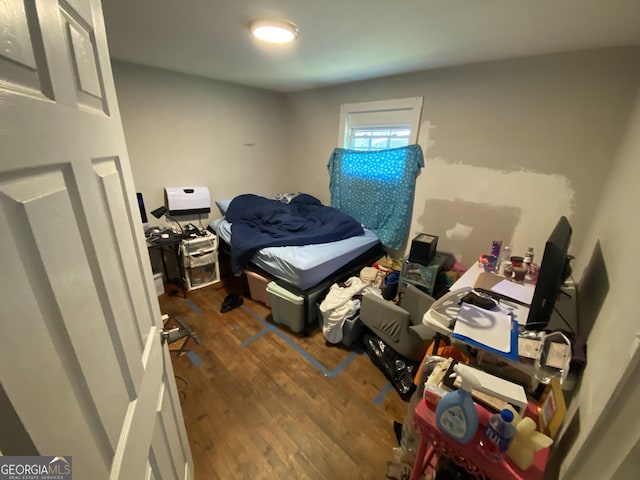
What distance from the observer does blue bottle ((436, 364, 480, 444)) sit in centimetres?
82

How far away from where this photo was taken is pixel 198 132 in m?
3.03

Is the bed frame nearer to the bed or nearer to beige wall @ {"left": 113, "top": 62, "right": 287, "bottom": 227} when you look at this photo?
the bed

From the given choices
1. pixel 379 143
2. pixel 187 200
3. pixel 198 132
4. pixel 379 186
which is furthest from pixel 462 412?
pixel 198 132

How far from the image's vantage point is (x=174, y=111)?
9.23 feet

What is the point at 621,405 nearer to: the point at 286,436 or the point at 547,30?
the point at 286,436

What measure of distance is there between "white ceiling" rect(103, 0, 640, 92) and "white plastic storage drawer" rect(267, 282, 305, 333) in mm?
1898

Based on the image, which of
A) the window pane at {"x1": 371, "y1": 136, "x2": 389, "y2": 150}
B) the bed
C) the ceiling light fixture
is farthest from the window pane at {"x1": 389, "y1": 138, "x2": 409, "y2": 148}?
the ceiling light fixture

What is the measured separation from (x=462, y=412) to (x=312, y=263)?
1.50 meters

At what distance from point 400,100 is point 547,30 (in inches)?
48.8

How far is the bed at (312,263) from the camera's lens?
7.18 ft

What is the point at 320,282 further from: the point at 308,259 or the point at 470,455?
the point at 470,455

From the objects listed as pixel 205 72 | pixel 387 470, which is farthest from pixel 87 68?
pixel 205 72

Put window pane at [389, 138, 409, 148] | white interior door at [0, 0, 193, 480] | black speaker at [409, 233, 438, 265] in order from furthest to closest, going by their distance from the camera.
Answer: window pane at [389, 138, 409, 148] → black speaker at [409, 233, 438, 265] → white interior door at [0, 0, 193, 480]

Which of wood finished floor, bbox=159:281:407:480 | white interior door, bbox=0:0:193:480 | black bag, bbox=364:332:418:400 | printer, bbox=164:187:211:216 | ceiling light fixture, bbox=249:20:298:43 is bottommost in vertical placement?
wood finished floor, bbox=159:281:407:480
